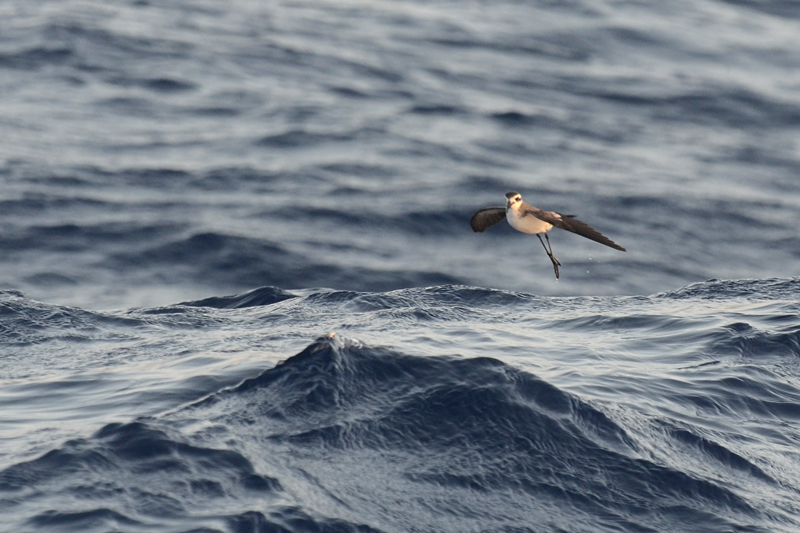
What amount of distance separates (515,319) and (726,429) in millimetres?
2760

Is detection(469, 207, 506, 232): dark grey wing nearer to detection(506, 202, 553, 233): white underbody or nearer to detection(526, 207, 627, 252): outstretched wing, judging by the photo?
detection(506, 202, 553, 233): white underbody

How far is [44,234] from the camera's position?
15.3m

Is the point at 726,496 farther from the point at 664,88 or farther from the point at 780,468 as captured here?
the point at 664,88

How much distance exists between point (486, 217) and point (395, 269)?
6971 mm

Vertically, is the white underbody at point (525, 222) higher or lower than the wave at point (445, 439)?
higher

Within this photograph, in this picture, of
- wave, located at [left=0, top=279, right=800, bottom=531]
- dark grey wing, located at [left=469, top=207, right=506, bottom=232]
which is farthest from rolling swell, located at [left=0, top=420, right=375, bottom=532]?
dark grey wing, located at [left=469, top=207, right=506, bottom=232]

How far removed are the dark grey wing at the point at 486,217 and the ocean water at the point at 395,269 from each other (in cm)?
105

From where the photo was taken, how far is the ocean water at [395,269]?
21.5 ft

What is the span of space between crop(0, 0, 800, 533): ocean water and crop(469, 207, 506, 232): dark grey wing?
1.05m

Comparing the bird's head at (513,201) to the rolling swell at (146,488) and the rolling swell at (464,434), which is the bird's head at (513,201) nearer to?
the rolling swell at (464,434)

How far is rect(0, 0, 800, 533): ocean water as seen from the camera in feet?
21.5

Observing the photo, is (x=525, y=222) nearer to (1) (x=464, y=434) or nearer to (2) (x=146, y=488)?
(1) (x=464, y=434)

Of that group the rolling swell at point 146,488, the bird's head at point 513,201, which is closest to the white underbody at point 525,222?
the bird's head at point 513,201

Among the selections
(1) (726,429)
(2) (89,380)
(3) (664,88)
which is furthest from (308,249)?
(3) (664,88)
